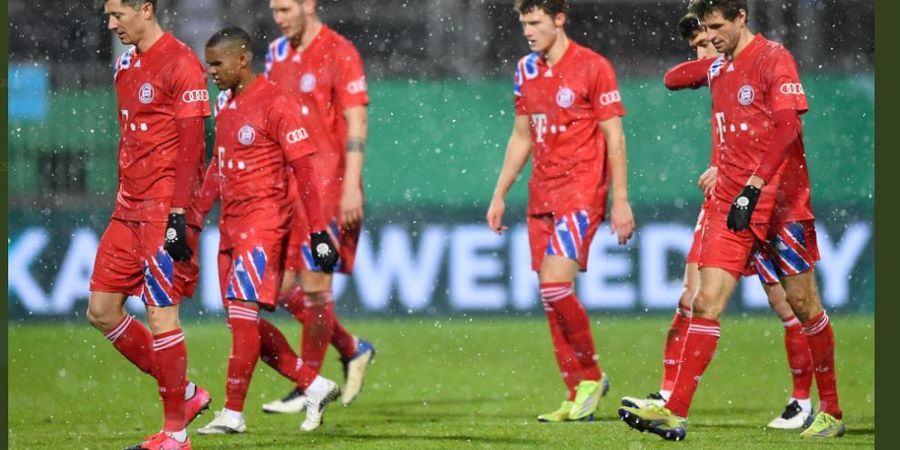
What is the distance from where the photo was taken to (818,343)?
26.7 feet

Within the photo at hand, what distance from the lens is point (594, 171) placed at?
904 centimetres

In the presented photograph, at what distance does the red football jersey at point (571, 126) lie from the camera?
8.99 m

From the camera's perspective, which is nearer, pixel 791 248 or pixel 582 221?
pixel 791 248

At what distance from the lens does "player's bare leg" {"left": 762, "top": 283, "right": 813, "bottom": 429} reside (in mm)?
8531

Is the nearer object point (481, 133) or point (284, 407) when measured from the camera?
point (284, 407)

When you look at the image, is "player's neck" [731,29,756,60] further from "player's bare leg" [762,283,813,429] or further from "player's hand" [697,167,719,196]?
"player's bare leg" [762,283,813,429]

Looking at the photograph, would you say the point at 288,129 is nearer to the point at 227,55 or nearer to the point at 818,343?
the point at 227,55

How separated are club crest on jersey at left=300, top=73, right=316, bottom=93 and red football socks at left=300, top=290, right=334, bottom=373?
1109 mm

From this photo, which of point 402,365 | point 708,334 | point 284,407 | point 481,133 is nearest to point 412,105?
point 481,133

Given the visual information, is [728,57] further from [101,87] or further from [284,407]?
[101,87]

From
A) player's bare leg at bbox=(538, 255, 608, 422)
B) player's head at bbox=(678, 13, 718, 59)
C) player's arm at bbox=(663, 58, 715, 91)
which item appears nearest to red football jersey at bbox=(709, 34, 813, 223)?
player's arm at bbox=(663, 58, 715, 91)

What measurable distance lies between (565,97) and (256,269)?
1906 mm

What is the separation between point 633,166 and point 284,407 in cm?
554

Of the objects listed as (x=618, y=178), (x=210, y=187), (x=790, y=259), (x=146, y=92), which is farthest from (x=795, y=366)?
(x=146, y=92)
